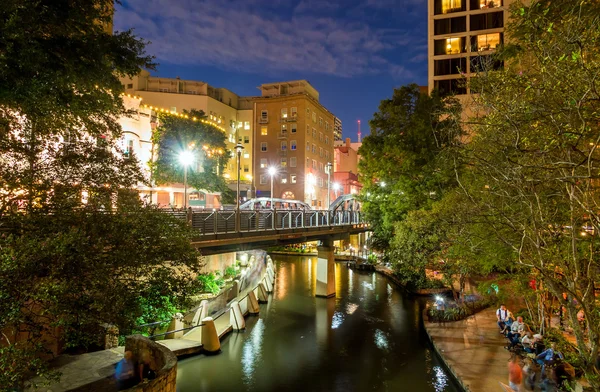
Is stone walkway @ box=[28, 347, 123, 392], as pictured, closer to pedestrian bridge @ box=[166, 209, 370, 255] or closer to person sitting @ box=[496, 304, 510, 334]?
pedestrian bridge @ box=[166, 209, 370, 255]

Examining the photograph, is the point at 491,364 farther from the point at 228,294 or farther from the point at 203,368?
the point at 228,294

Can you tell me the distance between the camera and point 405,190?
28.4 m

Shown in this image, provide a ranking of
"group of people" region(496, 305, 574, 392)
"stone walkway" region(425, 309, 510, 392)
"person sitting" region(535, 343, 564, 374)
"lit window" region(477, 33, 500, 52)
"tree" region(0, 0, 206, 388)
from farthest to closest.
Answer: "lit window" region(477, 33, 500, 52) < "stone walkway" region(425, 309, 510, 392) < "person sitting" region(535, 343, 564, 374) < "group of people" region(496, 305, 574, 392) < "tree" region(0, 0, 206, 388)

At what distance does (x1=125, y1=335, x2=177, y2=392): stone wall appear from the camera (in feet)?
29.4

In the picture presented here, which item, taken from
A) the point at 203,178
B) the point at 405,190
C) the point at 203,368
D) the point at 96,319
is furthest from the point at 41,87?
the point at 203,178

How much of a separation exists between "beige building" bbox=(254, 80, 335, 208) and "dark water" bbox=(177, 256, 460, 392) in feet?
111

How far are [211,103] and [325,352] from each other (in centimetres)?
5216

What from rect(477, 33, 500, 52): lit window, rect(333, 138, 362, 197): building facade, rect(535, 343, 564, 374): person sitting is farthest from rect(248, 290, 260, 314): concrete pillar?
rect(333, 138, 362, 197): building facade

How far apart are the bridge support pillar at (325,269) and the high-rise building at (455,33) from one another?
2694cm

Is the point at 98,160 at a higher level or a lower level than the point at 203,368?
higher

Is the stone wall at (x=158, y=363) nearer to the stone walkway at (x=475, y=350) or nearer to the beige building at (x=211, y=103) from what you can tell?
the stone walkway at (x=475, y=350)

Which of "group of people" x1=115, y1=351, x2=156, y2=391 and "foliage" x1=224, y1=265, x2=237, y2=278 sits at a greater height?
"group of people" x1=115, y1=351, x2=156, y2=391

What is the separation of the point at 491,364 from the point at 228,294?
59.0ft

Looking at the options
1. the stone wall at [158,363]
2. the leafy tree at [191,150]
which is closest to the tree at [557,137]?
the stone wall at [158,363]
